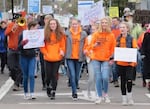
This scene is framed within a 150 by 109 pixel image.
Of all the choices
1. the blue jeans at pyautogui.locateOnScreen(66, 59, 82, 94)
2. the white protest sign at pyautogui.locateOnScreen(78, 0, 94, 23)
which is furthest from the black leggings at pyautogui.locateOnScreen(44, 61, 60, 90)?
the white protest sign at pyautogui.locateOnScreen(78, 0, 94, 23)

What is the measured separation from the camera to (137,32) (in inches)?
653

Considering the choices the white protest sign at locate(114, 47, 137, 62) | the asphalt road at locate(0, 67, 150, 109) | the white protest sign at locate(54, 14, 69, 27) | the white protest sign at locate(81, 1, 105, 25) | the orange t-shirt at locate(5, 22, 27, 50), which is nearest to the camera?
the asphalt road at locate(0, 67, 150, 109)

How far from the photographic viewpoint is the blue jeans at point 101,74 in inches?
431

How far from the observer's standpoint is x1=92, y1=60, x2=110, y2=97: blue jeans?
Result: 431 inches

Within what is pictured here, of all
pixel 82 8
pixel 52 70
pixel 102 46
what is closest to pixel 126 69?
pixel 102 46

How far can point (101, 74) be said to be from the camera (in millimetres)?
11039

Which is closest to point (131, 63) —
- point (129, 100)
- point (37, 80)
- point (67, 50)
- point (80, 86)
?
point (129, 100)

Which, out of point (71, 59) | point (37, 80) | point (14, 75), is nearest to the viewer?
point (71, 59)

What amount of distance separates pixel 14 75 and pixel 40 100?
263 centimetres

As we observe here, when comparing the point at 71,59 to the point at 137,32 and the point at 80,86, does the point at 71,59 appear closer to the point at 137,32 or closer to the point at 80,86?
the point at 80,86

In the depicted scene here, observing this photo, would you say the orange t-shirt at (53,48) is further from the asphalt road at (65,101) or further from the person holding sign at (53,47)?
the asphalt road at (65,101)

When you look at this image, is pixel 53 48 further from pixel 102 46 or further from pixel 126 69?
pixel 126 69

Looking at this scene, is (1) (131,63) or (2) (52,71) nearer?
(1) (131,63)

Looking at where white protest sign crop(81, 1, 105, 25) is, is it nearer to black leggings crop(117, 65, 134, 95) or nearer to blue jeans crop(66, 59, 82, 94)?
blue jeans crop(66, 59, 82, 94)
